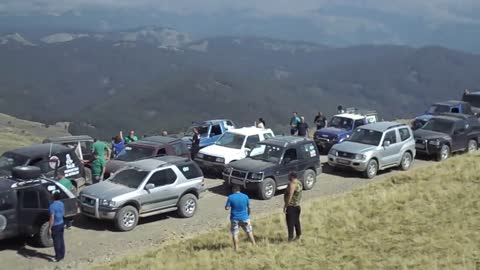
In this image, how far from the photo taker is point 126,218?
50.7ft

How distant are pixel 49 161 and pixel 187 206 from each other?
4.27 metres

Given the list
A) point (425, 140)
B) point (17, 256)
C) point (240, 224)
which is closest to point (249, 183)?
point (240, 224)

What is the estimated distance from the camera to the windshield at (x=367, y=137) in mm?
22578

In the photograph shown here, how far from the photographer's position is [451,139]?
82.6 ft

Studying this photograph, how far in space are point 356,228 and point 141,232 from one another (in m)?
5.35

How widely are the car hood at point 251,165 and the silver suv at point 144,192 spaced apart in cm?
198

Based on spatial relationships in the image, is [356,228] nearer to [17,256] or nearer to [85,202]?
[85,202]

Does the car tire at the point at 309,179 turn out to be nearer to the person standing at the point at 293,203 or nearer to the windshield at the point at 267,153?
the windshield at the point at 267,153

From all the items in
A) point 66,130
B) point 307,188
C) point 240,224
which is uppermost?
point 240,224

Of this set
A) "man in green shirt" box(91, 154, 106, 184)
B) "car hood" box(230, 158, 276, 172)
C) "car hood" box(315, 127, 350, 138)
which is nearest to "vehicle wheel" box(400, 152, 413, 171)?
"car hood" box(315, 127, 350, 138)

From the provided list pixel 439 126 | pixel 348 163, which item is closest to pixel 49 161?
pixel 348 163

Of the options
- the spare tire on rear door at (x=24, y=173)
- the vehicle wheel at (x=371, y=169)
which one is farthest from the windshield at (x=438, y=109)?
the spare tire on rear door at (x=24, y=173)

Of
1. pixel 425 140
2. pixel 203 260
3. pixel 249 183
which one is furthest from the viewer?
pixel 425 140

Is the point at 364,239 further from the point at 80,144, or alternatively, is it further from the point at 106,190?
the point at 80,144
